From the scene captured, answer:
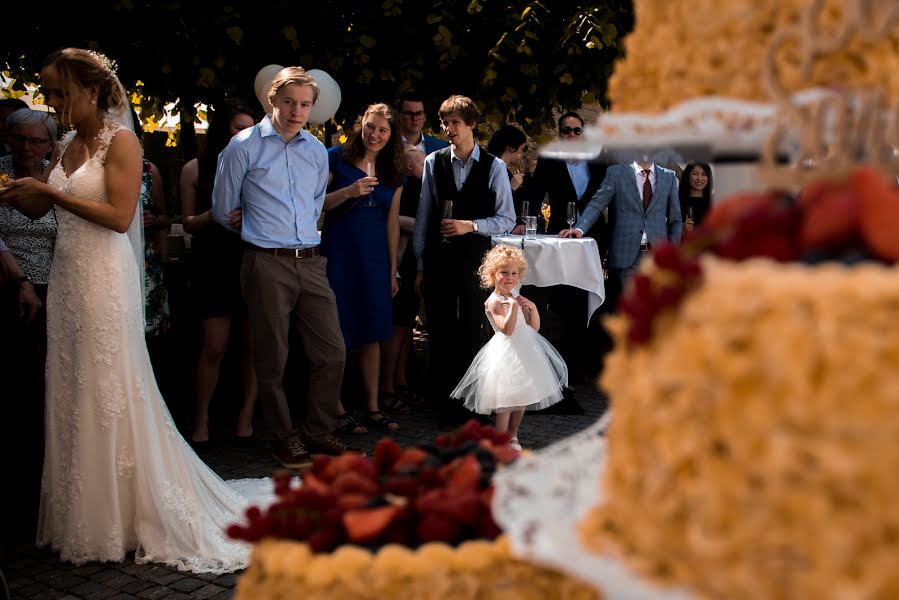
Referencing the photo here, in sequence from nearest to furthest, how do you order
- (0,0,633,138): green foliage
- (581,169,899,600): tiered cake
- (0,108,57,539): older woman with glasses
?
(581,169,899,600): tiered cake
(0,108,57,539): older woman with glasses
(0,0,633,138): green foliage

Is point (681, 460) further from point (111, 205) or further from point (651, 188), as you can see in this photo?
point (651, 188)

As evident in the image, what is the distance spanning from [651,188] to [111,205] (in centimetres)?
503

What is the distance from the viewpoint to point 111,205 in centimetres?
423

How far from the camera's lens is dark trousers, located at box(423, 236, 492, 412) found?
6512 mm

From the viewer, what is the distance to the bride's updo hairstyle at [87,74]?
4133mm

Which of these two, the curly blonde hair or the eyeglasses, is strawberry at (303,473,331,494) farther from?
the eyeglasses

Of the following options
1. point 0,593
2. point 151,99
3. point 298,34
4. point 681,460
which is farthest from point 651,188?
point 681,460

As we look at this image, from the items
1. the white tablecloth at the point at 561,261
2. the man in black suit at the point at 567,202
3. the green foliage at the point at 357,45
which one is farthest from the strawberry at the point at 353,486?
the green foliage at the point at 357,45

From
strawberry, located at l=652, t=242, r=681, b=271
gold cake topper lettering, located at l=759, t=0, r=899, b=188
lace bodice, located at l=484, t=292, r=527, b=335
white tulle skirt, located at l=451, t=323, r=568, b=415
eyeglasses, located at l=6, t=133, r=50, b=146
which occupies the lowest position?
white tulle skirt, located at l=451, t=323, r=568, b=415

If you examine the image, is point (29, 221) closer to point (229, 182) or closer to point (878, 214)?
point (229, 182)

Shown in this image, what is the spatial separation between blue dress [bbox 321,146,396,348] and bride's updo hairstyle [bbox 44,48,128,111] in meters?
2.37

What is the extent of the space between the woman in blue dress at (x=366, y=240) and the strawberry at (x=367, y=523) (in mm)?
4678

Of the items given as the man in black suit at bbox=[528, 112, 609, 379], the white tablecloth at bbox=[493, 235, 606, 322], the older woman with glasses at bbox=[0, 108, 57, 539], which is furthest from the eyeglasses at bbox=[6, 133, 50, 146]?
the man in black suit at bbox=[528, 112, 609, 379]

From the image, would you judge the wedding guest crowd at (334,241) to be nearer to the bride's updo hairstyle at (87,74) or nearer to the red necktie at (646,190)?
the red necktie at (646,190)
